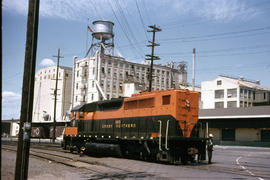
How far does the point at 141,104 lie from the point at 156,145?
3.09 metres

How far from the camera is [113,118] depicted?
21.8 m

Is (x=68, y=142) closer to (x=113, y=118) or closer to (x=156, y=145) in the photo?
(x=113, y=118)

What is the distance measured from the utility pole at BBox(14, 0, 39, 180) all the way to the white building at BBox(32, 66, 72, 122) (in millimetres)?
81853

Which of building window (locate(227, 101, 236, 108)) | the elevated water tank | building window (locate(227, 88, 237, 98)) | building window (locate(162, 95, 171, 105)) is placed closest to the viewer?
building window (locate(162, 95, 171, 105))

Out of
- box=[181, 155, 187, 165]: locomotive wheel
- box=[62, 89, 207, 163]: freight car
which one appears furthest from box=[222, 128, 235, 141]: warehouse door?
box=[181, 155, 187, 165]: locomotive wheel

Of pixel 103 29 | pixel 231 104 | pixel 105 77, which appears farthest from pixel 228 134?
pixel 103 29

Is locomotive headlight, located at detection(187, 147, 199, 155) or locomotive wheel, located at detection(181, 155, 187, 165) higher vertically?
locomotive headlight, located at detection(187, 147, 199, 155)

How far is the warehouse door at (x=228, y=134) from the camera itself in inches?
2026

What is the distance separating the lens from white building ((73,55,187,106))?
81438 mm

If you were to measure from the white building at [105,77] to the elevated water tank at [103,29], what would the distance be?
228 inches

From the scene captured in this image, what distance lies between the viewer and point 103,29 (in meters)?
78.6

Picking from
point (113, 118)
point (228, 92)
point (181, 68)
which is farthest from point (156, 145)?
point (181, 68)

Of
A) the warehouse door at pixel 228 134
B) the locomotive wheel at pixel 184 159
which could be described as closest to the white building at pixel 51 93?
the warehouse door at pixel 228 134

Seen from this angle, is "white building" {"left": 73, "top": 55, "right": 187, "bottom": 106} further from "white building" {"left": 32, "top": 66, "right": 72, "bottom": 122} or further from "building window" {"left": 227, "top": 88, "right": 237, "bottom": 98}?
"building window" {"left": 227, "top": 88, "right": 237, "bottom": 98}
